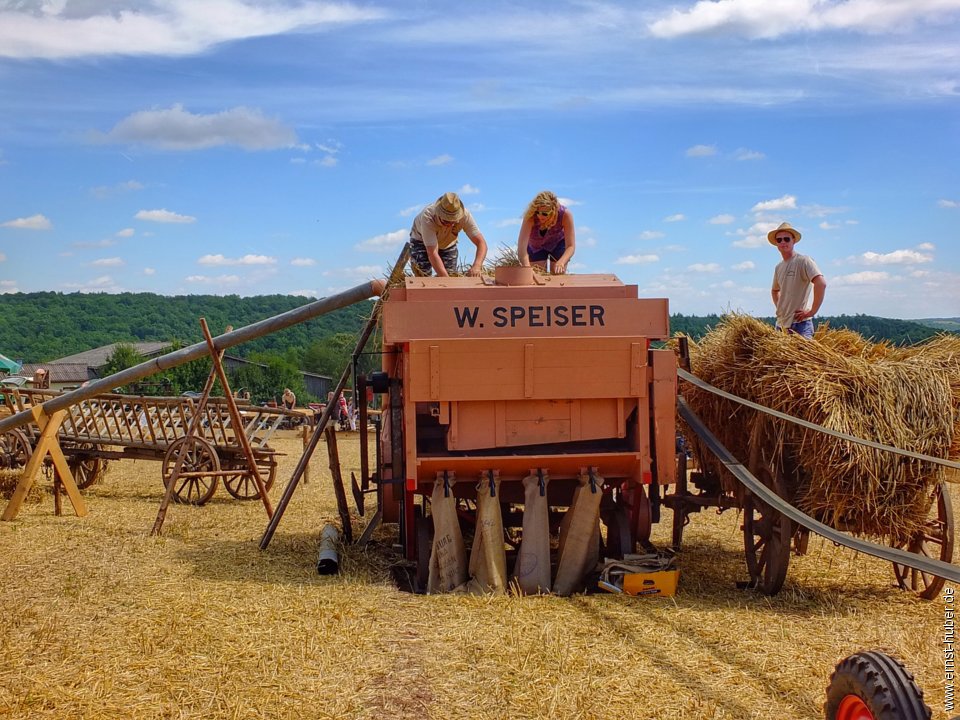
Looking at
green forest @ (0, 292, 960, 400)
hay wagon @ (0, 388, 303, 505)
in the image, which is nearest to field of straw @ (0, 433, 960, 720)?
hay wagon @ (0, 388, 303, 505)

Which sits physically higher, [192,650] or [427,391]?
[427,391]

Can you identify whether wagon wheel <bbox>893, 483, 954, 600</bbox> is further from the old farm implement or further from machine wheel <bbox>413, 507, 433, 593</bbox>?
machine wheel <bbox>413, 507, 433, 593</bbox>

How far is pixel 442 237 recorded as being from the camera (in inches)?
316

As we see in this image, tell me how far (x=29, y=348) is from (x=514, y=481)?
275ft

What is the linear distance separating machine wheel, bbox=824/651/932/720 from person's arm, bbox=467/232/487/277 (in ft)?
16.2

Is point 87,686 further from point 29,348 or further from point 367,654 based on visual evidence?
point 29,348

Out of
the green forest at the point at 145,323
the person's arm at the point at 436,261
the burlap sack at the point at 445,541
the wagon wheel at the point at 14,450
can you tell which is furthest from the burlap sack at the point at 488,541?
the green forest at the point at 145,323

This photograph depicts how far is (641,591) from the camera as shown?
624 cm

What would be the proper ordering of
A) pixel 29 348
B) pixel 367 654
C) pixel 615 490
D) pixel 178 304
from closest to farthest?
pixel 367 654
pixel 615 490
pixel 29 348
pixel 178 304

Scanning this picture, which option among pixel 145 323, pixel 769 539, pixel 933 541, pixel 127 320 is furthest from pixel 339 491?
pixel 127 320

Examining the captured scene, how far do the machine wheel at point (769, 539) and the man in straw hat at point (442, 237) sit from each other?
294cm

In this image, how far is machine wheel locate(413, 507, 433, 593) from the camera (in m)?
6.64

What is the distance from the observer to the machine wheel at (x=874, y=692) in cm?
286

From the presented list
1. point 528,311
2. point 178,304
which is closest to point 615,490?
point 528,311
